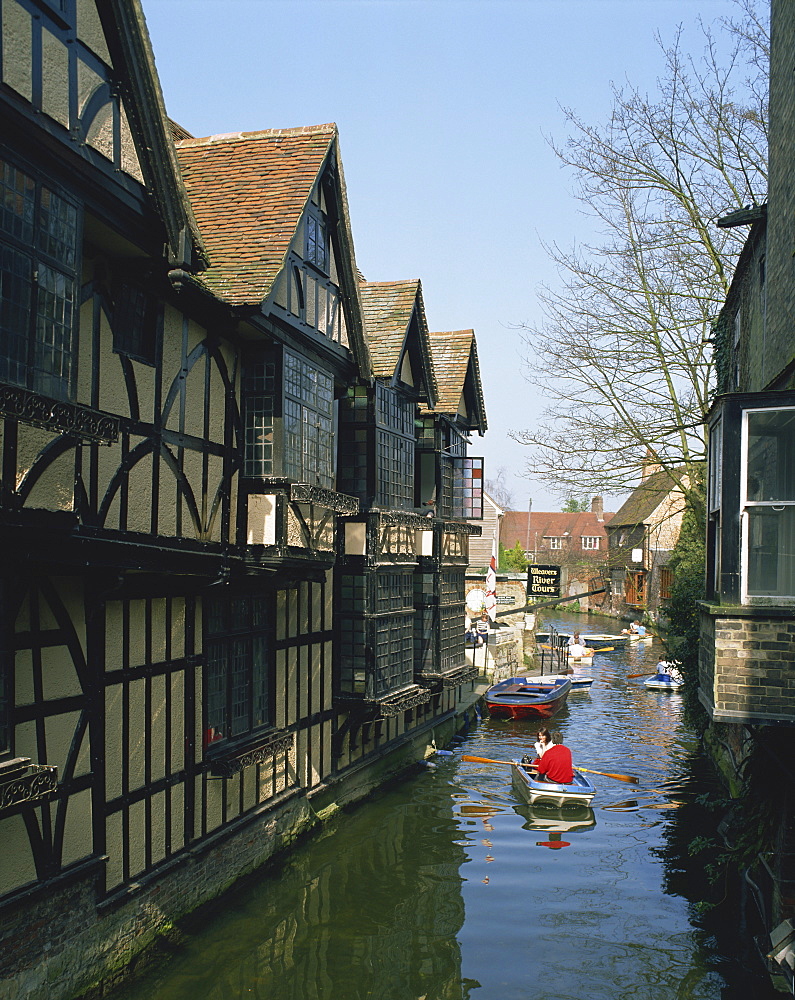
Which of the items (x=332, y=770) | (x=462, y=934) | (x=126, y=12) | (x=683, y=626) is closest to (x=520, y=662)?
(x=683, y=626)

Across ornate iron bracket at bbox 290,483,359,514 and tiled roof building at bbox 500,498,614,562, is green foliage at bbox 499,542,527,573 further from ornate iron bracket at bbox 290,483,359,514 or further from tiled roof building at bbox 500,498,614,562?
ornate iron bracket at bbox 290,483,359,514

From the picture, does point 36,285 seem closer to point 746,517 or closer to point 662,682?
point 746,517

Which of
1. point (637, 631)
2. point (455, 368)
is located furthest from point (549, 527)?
point (455, 368)

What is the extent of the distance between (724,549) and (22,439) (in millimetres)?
7066

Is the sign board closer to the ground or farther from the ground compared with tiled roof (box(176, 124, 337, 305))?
closer to the ground

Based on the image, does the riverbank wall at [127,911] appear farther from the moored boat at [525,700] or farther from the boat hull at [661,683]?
the boat hull at [661,683]

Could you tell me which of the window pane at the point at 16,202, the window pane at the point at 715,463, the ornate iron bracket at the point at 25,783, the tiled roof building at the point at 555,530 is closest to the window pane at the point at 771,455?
the window pane at the point at 715,463

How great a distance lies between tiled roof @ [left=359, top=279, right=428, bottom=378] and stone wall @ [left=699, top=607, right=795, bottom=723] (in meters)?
10.2

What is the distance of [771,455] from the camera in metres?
11.4

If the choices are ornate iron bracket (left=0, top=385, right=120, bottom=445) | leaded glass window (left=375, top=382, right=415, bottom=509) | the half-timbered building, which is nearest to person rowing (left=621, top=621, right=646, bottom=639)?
leaded glass window (left=375, top=382, right=415, bottom=509)

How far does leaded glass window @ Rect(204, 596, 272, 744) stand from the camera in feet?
41.5

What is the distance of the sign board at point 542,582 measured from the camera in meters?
41.6

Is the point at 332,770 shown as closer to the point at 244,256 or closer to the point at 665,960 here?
the point at 665,960

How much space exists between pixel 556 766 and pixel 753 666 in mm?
10364
